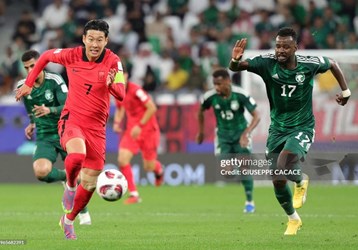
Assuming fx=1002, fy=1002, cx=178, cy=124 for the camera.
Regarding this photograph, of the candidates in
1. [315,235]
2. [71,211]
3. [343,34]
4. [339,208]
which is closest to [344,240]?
[315,235]

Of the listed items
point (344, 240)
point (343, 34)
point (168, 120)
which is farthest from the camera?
point (343, 34)

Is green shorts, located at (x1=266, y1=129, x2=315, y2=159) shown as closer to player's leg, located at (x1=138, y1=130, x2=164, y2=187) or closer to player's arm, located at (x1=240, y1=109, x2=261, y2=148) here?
player's arm, located at (x1=240, y1=109, x2=261, y2=148)

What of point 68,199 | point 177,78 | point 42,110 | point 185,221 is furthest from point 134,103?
point 68,199

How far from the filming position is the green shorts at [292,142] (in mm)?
12039

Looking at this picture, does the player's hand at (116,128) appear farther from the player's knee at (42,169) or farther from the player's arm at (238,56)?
the player's arm at (238,56)

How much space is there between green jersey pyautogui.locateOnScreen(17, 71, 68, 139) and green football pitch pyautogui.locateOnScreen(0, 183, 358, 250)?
1337 mm

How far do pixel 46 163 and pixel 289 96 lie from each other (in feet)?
12.4

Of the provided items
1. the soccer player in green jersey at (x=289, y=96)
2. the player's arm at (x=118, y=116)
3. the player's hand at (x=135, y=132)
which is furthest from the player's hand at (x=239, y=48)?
the player's arm at (x=118, y=116)

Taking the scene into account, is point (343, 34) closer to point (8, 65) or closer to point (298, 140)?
point (8, 65)

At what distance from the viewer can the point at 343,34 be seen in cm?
2608

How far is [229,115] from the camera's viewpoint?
1722 centimetres

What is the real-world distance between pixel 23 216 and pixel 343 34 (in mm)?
13000

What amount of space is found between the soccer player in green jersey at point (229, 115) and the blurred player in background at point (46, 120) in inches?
131

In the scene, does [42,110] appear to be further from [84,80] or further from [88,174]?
[88,174]
